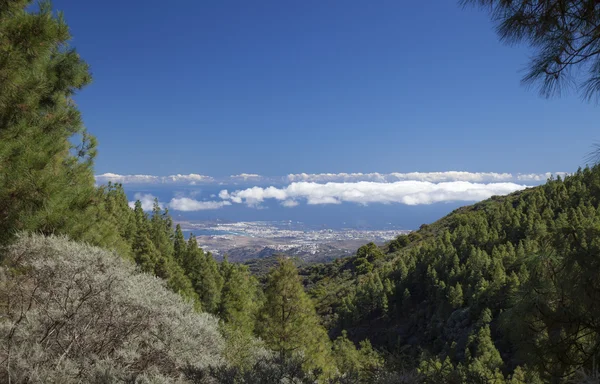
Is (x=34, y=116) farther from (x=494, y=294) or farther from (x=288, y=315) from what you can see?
(x=494, y=294)

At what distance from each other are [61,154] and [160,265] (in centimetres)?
2097

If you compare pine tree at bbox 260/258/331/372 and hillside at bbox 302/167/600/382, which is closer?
hillside at bbox 302/167/600/382

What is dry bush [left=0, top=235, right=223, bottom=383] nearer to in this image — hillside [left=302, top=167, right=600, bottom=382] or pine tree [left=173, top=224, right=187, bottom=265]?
hillside [left=302, top=167, right=600, bottom=382]

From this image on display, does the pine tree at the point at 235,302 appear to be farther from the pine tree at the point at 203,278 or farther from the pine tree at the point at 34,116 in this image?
the pine tree at the point at 34,116

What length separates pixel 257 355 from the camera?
18.1 feet

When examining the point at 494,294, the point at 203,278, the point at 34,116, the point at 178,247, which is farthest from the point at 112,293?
the point at 494,294

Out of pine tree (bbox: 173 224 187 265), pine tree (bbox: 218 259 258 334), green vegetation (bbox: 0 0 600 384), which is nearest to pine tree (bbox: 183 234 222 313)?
pine tree (bbox: 173 224 187 265)

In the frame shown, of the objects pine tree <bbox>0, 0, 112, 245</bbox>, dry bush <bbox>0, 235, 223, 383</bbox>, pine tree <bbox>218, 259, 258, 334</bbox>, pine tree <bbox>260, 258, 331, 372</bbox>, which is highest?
pine tree <bbox>0, 0, 112, 245</bbox>

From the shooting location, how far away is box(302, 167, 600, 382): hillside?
3662mm

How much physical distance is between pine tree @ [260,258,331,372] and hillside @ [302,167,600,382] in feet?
12.4

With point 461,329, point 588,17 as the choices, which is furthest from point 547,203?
point 588,17

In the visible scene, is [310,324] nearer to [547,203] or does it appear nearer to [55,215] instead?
[55,215]

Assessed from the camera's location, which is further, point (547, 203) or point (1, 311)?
point (547, 203)

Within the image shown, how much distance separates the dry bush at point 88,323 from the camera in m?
4.28
